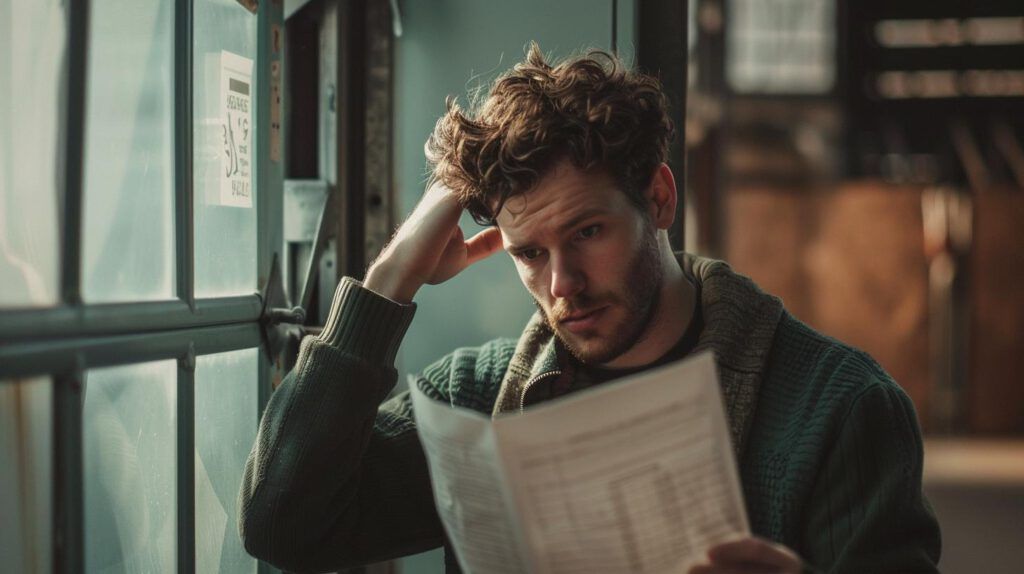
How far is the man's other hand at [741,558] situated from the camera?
1241 millimetres

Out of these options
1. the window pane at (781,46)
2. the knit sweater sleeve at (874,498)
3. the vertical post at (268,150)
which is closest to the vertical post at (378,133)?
the vertical post at (268,150)

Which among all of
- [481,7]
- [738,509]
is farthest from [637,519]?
[481,7]

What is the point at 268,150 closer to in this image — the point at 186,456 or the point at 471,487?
the point at 186,456

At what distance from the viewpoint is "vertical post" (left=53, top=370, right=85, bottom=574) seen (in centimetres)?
136

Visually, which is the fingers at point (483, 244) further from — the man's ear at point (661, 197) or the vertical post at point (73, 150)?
the vertical post at point (73, 150)

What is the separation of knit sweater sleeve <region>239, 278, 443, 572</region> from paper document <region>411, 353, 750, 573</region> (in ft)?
1.97

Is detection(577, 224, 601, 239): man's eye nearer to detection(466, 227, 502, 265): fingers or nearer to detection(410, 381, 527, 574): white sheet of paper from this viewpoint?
detection(466, 227, 502, 265): fingers

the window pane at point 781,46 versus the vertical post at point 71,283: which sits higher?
the window pane at point 781,46

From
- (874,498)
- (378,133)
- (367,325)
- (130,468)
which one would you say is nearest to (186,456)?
(130,468)

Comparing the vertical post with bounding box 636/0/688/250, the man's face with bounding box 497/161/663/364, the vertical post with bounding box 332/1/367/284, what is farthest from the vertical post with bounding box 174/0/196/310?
the vertical post with bounding box 636/0/688/250

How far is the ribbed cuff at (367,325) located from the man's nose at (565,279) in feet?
0.90

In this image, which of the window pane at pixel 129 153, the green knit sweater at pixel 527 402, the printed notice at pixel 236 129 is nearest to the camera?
the window pane at pixel 129 153

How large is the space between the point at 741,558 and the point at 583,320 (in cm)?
64

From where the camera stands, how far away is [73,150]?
138 cm
